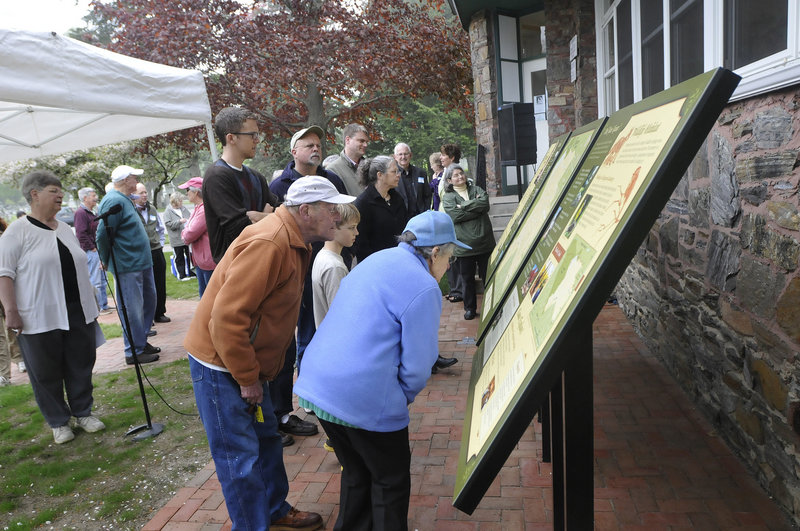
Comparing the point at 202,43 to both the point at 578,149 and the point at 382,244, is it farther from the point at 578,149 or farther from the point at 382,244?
the point at 578,149

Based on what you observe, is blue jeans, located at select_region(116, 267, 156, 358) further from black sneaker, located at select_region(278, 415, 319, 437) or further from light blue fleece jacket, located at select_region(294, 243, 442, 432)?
light blue fleece jacket, located at select_region(294, 243, 442, 432)

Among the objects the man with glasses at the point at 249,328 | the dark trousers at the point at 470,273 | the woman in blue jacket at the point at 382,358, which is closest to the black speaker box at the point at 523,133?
the dark trousers at the point at 470,273

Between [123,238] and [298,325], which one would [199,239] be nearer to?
[123,238]

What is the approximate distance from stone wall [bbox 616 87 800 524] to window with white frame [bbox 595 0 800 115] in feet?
0.63

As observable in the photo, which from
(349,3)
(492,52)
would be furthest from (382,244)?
(349,3)

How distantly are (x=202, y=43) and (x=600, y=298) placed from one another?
43.7ft

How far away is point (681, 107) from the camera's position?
1237 millimetres

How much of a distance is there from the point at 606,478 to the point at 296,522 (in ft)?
5.59

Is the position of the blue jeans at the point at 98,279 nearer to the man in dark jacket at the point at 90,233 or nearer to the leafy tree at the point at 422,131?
the man in dark jacket at the point at 90,233

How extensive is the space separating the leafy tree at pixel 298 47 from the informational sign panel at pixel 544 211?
10.6 m

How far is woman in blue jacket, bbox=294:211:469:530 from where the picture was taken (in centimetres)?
206

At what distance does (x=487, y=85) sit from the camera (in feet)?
34.3

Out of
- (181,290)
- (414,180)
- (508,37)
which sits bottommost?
(181,290)

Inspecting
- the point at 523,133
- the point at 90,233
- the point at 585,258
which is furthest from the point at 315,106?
the point at 585,258
